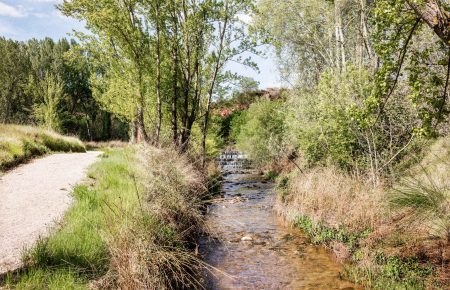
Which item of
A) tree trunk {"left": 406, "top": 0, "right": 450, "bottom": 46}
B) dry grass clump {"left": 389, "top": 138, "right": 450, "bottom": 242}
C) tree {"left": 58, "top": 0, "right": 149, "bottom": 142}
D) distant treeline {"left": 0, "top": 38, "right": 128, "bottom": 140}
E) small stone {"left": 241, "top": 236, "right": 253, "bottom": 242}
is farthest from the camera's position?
distant treeline {"left": 0, "top": 38, "right": 128, "bottom": 140}

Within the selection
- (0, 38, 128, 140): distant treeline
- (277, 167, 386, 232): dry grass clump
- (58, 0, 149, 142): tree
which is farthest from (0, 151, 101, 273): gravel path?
(0, 38, 128, 140): distant treeline

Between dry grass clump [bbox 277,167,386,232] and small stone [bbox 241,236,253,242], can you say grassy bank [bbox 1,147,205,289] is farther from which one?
dry grass clump [bbox 277,167,386,232]

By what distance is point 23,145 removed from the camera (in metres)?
13.5

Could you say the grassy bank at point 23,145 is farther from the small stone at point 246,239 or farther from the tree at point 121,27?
the small stone at point 246,239

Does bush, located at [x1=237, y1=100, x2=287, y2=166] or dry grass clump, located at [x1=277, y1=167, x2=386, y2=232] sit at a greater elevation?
bush, located at [x1=237, y1=100, x2=287, y2=166]

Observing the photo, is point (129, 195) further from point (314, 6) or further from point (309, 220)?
point (314, 6)

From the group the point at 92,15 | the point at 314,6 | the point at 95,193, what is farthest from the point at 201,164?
the point at 314,6

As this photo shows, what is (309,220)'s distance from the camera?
11.2 metres

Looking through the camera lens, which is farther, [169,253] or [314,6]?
[314,6]

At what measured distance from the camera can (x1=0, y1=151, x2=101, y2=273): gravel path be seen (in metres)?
5.25

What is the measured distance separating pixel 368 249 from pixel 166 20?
12371mm

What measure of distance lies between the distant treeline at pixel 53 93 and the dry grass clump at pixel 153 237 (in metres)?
33.5

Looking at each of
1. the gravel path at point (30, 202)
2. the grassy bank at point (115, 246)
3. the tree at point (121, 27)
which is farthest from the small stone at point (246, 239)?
the tree at point (121, 27)

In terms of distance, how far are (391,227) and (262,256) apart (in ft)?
10.6
